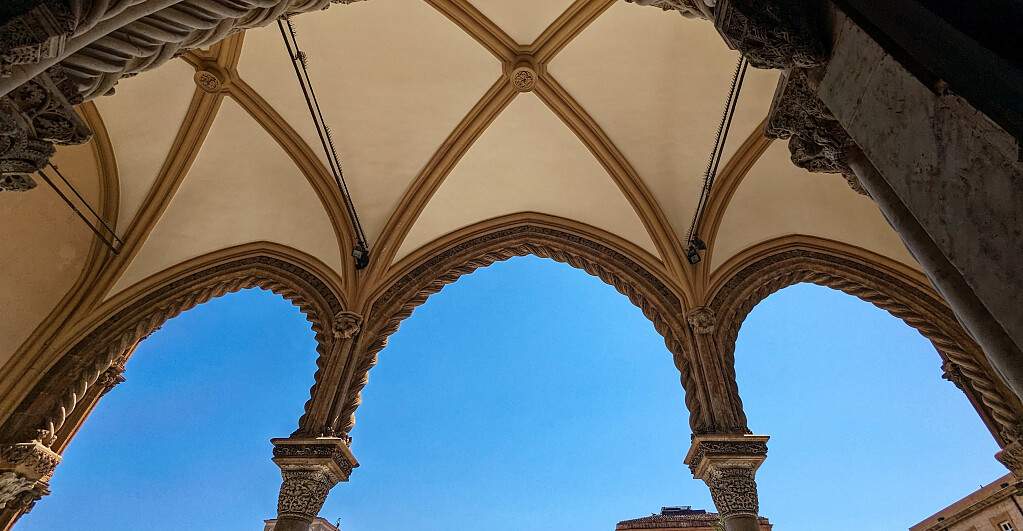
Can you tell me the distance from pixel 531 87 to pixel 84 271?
227 inches

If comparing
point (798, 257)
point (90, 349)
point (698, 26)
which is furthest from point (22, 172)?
point (798, 257)

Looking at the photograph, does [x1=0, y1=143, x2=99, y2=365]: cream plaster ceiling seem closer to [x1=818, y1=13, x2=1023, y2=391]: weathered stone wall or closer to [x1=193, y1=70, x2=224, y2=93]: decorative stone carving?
[x1=193, y1=70, x2=224, y2=93]: decorative stone carving

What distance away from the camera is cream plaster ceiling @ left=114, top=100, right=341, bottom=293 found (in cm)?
729

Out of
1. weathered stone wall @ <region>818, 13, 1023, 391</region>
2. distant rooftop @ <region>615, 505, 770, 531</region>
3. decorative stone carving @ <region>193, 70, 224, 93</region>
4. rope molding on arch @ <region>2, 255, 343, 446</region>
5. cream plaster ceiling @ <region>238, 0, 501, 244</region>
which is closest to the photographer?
weathered stone wall @ <region>818, 13, 1023, 391</region>

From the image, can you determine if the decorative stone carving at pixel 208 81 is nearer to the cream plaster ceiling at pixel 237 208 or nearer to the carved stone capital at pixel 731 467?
the cream plaster ceiling at pixel 237 208

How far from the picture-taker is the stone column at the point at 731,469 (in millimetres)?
5203

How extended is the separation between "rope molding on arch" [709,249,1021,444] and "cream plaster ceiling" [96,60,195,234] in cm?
657

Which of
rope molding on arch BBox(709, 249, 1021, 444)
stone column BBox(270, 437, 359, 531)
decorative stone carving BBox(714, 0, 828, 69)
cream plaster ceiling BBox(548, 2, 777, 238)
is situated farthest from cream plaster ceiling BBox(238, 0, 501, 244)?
decorative stone carving BBox(714, 0, 828, 69)

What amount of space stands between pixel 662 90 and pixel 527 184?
6.76 feet

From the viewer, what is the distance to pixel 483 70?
718 centimetres

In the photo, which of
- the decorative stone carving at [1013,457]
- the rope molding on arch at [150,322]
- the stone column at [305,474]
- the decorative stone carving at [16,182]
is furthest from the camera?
the rope molding on arch at [150,322]

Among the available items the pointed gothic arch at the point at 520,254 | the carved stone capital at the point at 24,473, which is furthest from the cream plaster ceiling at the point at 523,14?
the carved stone capital at the point at 24,473

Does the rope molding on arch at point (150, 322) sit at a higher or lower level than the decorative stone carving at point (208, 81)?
lower

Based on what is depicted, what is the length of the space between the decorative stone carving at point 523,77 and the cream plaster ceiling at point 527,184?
0.25m
